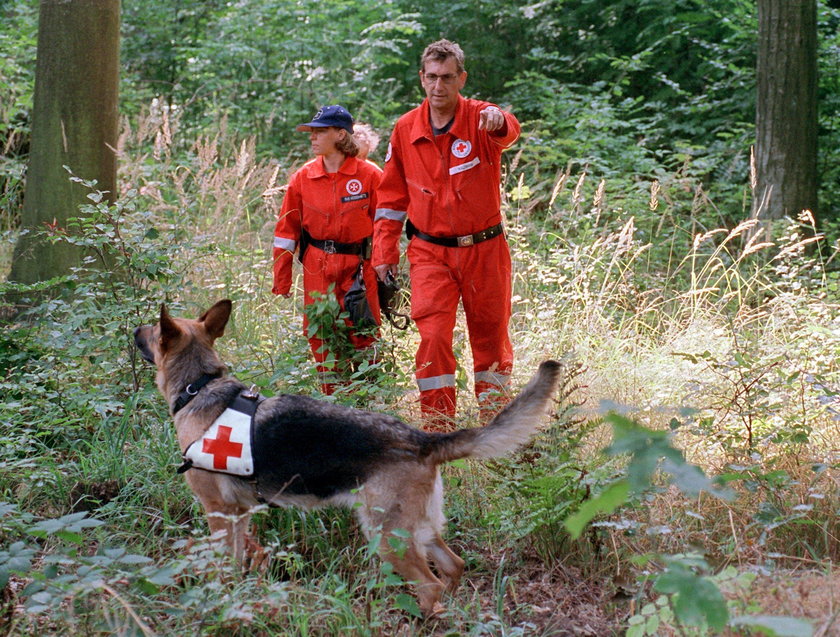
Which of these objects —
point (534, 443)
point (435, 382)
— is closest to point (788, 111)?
point (435, 382)

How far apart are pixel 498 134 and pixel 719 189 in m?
6.17

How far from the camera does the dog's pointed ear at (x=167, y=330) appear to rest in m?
3.76

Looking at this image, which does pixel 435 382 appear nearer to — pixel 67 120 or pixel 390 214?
pixel 390 214

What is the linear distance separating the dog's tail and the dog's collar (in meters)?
1.32

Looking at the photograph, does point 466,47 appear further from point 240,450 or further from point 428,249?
point 240,450

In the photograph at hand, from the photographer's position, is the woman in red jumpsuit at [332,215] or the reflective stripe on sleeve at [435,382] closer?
the reflective stripe on sleeve at [435,382]

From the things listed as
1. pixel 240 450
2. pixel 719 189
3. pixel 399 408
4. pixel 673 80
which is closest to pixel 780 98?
pixel 719 189

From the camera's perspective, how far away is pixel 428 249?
5496mm

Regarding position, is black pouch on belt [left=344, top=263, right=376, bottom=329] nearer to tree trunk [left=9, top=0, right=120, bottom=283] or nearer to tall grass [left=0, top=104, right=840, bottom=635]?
tall grass [left=0, top=104, right=840, bottom=635]

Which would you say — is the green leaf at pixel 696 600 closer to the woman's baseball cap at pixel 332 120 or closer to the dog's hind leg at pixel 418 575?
the dog's hind leg at pixel 418 575

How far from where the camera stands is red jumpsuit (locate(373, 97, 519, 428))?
5383 mm

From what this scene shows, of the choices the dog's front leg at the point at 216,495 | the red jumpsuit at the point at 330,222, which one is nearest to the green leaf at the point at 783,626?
the dog's front leg at the point at 216,495

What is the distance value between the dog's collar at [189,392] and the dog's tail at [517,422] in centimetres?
132

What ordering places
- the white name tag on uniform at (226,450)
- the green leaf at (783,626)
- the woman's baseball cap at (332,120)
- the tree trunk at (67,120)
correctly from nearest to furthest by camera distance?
the green leaf at (783,626)
the white name tag on uniform at (226,450)
the woman's baseball cap at (332,120)
the tree trunk at (67,120)
